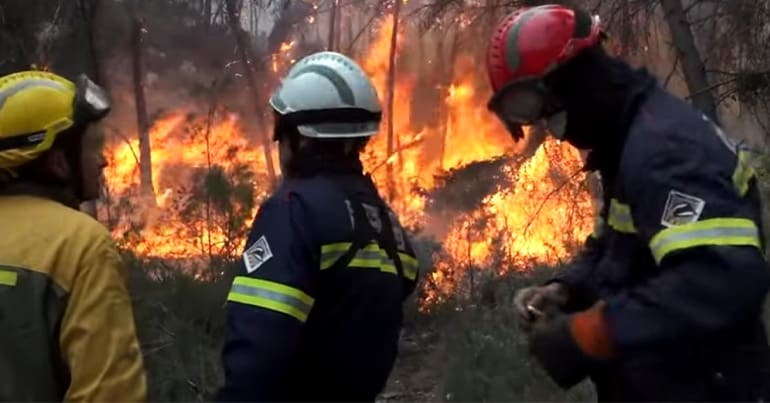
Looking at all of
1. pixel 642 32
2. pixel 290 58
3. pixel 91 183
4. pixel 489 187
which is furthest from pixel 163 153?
pixel 91 183

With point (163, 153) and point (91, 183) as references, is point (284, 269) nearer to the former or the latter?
point (91, 183)

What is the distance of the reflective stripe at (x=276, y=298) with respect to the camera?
2639 mm

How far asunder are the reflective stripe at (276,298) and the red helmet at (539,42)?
0.75 m

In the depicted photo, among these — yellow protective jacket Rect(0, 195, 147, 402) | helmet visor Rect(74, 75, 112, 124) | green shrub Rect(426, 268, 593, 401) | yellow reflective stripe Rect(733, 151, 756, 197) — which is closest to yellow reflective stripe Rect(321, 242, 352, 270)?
yellow protective jacket Rect(0, 195, 147, 402)

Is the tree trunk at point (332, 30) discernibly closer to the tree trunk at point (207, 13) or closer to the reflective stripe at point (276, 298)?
the tree trunk at point (207, 13)

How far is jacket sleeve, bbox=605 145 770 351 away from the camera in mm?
2223

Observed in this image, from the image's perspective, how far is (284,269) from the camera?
8.70 ft

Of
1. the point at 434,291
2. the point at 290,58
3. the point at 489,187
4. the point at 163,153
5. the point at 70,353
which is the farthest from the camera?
the point at 290,58

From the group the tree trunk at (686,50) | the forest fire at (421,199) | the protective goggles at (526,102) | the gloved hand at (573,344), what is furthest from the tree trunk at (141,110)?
the gloved hand at (573,344)

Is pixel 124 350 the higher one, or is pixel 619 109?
pixel 619 109

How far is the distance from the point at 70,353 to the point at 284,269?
0.57m

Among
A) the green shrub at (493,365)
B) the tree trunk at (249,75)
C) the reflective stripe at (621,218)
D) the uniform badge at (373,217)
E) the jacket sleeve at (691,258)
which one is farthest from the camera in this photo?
the tree trunk at (249,75)

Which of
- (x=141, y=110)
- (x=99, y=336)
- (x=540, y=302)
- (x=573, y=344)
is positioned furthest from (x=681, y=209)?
(x=141, y=110)

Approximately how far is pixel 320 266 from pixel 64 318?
26.0 inches
